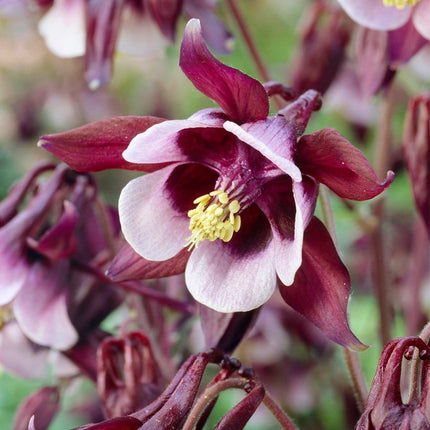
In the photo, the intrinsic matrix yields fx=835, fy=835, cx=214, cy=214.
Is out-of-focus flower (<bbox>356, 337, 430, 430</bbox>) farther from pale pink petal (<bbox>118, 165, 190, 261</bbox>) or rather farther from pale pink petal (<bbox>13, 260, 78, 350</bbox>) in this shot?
pale pink petal (<bbox>13, 260, 78, 350</bbox>)

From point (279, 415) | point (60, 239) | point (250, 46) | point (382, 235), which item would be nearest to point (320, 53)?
point (250, 46)

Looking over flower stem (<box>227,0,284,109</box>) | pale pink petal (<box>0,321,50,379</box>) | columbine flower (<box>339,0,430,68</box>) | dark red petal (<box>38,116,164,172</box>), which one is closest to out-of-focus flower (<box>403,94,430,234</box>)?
columbine flower (<box>339,0,430,68</box>)

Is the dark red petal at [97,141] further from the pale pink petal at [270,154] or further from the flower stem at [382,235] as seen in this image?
the flower stem at [382,235]

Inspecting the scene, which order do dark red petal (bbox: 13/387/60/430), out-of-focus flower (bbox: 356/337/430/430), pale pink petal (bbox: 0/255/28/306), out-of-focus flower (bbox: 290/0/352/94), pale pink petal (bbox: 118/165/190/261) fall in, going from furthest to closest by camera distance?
1. out-of-focus flower (bbox: 290/0/352/94)
2. dark red petal (bbox: 13/387/60/430)
3. pale pink petal (bbox: 0/255/28/306)
4. pale pink petal (bbox: 118/165/190/261)
5. out-of-focus flower (bbox: 356/337/430/430)

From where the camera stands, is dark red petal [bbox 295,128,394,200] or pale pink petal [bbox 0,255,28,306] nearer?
dark red petal [bbox 295,128,394,200]

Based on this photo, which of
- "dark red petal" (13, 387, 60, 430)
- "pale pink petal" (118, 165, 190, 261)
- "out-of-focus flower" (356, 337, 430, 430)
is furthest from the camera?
"dark red petal" (13, 387, 60, 430)

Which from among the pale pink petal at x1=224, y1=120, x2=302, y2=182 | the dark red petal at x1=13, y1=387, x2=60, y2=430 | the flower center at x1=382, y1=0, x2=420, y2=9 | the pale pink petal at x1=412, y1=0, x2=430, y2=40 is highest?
the pale pink petal at x1=224, y1=120, x2=302, y2=182

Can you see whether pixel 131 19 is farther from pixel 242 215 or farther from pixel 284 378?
pixel 284 378

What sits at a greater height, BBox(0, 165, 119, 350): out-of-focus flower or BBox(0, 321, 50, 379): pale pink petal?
BBox(0, 165, 119, 350): out-of-focus flower

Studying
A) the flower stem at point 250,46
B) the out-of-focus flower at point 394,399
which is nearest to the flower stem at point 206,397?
the out-of-focus flower at point 394,399
